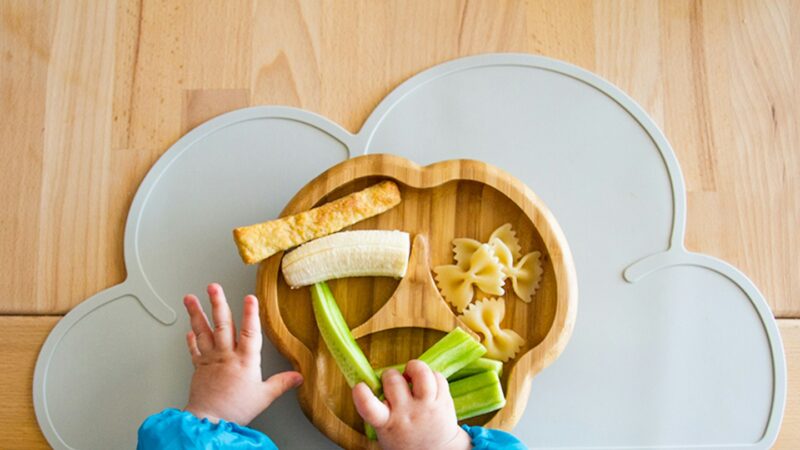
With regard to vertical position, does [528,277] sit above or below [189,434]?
above

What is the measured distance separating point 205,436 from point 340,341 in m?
0.18

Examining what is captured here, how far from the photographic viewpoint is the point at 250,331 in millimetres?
859

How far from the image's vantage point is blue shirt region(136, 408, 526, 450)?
813mm

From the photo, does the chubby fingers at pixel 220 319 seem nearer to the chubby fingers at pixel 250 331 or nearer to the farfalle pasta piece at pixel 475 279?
the chubby fingers at pixel 250 331

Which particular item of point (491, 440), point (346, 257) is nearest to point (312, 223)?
point (346, 257)

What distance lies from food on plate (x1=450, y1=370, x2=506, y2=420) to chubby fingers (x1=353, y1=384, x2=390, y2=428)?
0.32 ft

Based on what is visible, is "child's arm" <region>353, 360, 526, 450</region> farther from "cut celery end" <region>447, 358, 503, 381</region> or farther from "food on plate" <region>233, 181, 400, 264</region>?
"food on plate" <region>233, 181, 400, 264</region>

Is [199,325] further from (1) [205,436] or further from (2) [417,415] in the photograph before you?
(2) [417,415]

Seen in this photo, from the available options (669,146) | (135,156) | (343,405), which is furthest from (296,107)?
(669,146)

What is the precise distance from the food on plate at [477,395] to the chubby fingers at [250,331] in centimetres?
24

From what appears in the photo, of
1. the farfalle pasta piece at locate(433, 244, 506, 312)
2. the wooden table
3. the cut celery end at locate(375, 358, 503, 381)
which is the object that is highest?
the wooden table

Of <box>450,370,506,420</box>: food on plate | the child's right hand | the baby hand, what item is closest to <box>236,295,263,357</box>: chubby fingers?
the baby hand

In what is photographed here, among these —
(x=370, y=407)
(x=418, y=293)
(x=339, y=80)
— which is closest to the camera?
(x=370, y=407)

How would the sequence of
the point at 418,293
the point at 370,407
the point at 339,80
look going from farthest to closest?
the point at 339,80
the point at 418,293
the point at 370,407
